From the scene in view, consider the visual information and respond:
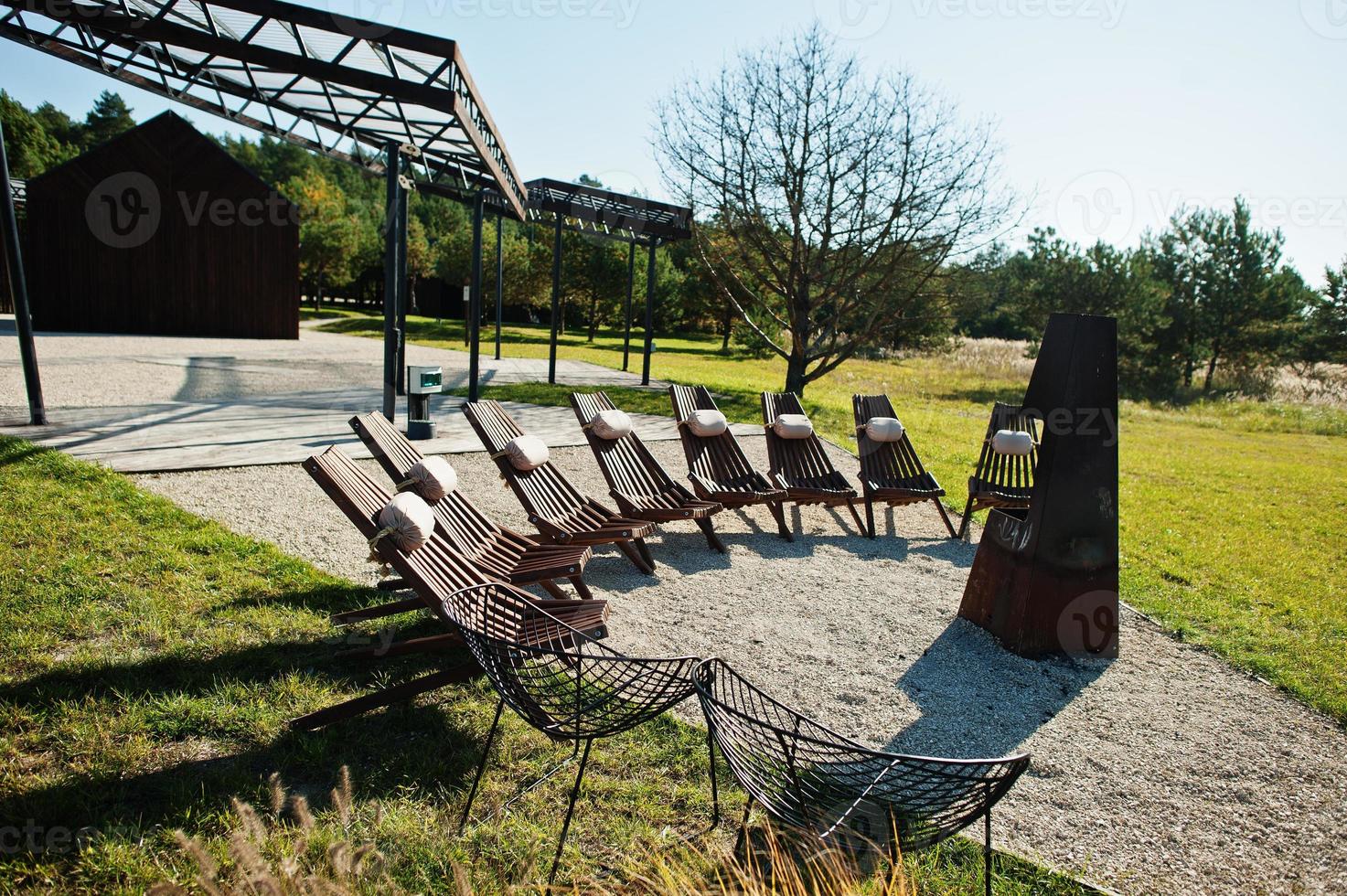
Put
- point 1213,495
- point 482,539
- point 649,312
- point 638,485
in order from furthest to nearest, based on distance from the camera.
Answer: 1. point 649,312
2. point 1213,495
3. point 638,485
4. point 482,539

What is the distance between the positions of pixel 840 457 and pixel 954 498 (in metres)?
1.80

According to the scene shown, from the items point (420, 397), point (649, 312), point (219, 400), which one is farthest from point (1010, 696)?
point (649, 312)

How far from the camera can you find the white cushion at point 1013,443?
21.4 ft

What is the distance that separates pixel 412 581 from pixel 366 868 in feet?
3.97

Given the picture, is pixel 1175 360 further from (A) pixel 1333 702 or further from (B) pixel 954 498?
(A) pixel 1333 702

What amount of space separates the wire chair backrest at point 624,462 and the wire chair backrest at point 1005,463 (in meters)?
2.85

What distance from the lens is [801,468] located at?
22.2 ft

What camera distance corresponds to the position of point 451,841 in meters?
2.40

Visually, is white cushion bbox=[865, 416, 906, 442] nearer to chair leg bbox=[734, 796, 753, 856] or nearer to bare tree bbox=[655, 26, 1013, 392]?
chair leg bbox=[734, 796, 753, 856]

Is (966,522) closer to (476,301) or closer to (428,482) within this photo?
(428,482)

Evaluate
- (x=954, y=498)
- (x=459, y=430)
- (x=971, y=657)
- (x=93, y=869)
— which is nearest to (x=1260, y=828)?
(x=971, y=657)

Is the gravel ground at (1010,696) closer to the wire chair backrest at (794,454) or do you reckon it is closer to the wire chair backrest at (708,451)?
the wire chair backrest at (708,451)

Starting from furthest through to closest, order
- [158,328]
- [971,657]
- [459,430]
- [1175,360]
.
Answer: [1175,360] → [158,328] → [459,430] → [971,657]

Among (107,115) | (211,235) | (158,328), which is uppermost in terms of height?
(107,115)
